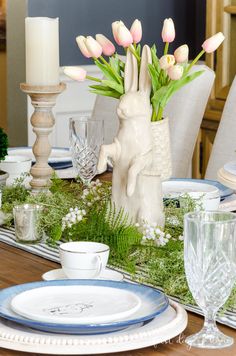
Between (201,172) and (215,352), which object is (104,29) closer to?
(201,172)

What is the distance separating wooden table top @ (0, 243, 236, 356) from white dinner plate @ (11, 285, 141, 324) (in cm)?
6

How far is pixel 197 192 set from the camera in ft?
6.46

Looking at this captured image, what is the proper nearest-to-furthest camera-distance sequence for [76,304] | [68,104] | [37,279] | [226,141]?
[76,304]
[37,279]
[226,141]
[68,104]

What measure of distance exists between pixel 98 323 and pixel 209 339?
0.16 meters

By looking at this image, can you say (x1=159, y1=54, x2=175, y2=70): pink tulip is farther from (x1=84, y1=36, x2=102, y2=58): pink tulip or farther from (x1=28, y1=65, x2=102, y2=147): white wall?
(x1=28, y1=65, x2=102, y2=147): white wall

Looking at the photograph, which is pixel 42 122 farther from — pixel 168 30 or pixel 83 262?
pixel 83 262

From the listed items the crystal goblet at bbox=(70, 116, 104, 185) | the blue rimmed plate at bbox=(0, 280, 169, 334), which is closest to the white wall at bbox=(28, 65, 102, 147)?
the crystal goblet at bbox=(70, 116, 104, 185)

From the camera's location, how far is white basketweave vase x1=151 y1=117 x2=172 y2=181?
5.77 ft

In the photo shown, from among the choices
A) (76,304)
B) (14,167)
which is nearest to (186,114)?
(14,167)

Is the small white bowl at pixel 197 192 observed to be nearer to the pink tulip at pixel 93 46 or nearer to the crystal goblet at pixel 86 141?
the crystal goblet at pixel 86 141

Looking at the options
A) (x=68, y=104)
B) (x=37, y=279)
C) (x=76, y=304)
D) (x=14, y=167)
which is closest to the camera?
(x=76, y=304)

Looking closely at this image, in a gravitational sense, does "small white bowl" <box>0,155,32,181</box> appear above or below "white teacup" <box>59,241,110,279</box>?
Result: above

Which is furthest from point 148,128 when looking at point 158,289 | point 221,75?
point 221,75

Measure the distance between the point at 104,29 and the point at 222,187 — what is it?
212 centimetres
